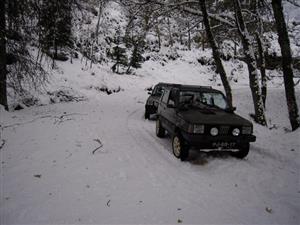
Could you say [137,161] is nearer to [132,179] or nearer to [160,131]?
[132,179]

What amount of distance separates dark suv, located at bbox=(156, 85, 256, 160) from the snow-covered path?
48cm

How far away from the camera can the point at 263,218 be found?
3684mm

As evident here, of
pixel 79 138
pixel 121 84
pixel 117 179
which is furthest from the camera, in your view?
pixel 121 84

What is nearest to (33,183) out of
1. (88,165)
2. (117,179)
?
(88,165)

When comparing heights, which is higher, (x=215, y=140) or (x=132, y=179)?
(x=215, y=140)


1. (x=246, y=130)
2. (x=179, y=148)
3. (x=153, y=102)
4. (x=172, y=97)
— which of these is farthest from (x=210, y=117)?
(x=153, y=102)

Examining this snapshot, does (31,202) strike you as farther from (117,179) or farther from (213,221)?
(213,221)

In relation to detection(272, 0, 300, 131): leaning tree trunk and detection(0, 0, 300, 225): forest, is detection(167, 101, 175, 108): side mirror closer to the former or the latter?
detection(0, 0, 300, 225): forest

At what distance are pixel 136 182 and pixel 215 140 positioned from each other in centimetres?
208

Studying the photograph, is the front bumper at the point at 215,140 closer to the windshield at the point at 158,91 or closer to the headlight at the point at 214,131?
the headlight at the point at 214,131

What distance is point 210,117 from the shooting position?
5711 mm

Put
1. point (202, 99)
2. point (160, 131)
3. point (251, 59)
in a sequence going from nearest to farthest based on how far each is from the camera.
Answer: point (202, 99), point (160, 131), point (251, 59)

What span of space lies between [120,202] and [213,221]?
4.88 feet

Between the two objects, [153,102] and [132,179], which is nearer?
[132,179]
